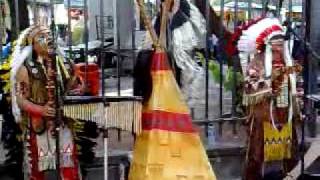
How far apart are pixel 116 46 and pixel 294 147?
1507 millimetres

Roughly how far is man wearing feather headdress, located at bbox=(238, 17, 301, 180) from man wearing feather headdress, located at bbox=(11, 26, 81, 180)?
1.23 meters

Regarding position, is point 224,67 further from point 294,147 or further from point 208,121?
point 294,147

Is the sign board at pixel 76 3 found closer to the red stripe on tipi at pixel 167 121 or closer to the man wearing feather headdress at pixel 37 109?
the man wearing feather headdress at pixel 37 109

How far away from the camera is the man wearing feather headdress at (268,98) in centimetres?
480

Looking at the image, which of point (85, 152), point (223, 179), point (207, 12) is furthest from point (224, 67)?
point (85, 152)

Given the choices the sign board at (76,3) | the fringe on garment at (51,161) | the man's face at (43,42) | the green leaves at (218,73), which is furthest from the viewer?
the green leaves at (218,73)

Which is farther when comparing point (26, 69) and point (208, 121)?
point (208, 121)

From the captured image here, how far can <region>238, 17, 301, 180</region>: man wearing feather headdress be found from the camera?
480 centimetres

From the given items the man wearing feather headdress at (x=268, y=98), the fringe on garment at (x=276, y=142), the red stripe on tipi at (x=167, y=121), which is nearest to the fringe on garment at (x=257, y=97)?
the man wearing feather headdress at (x=268, y=98)

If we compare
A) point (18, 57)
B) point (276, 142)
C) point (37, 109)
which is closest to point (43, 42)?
point (18, 57)

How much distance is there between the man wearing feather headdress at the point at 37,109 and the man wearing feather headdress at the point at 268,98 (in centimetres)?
123

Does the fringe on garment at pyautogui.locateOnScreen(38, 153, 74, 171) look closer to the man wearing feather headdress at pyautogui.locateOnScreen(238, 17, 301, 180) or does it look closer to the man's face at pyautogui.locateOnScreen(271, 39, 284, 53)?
the man wearing feather headdress at pyautogui.locateOnScreen(238, 17, 301, 180)

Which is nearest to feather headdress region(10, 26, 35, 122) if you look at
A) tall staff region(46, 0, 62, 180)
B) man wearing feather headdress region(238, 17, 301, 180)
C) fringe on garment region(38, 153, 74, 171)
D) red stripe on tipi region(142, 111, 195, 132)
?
tall staff region(46, 0, 62, 180)

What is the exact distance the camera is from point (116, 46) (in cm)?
545
